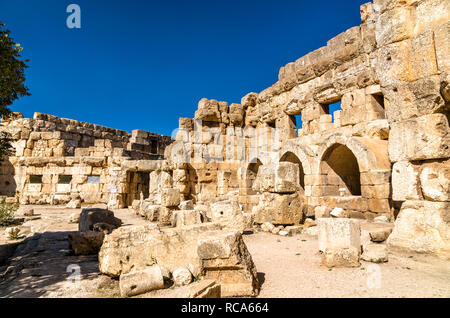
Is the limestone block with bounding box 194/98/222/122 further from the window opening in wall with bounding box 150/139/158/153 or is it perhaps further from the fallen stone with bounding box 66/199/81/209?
the window opening in wall with bounding box 150/139/158/153

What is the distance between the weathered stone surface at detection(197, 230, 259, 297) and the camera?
3.46m

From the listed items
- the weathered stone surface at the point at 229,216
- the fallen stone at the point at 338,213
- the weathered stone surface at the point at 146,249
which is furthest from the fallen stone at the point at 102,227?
the fallen stone at the point at 338,213

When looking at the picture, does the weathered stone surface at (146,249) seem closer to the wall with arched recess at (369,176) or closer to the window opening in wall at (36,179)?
the wall with arched recess at (369,176)

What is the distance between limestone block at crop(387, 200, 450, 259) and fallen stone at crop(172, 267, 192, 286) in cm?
337

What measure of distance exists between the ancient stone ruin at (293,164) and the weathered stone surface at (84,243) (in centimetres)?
133

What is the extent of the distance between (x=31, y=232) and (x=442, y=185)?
9.58m

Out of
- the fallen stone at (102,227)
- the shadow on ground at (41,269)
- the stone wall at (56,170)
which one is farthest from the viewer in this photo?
the stone wall at (56,170)

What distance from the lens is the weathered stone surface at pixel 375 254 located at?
4218mm

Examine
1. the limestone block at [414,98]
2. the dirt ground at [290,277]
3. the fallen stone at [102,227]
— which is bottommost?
the dirt ground at [290,277]

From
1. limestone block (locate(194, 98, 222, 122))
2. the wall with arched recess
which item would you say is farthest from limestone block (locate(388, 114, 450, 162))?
limestone block (locate(194, 98, 222, 122))

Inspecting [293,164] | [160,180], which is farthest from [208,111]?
[293,164]

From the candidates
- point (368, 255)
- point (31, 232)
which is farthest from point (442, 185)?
point (31, 232)

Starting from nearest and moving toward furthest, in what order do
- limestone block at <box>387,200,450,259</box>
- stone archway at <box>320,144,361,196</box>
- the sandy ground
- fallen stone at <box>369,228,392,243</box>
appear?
the sandy ground < limestone block at <box>387,200,450,259</box> < fallen stone at <box>369,228,392,243</box> < stone archway at <box>320,144,361,196</box>

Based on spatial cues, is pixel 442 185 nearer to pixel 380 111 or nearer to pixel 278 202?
pixel 278 202
